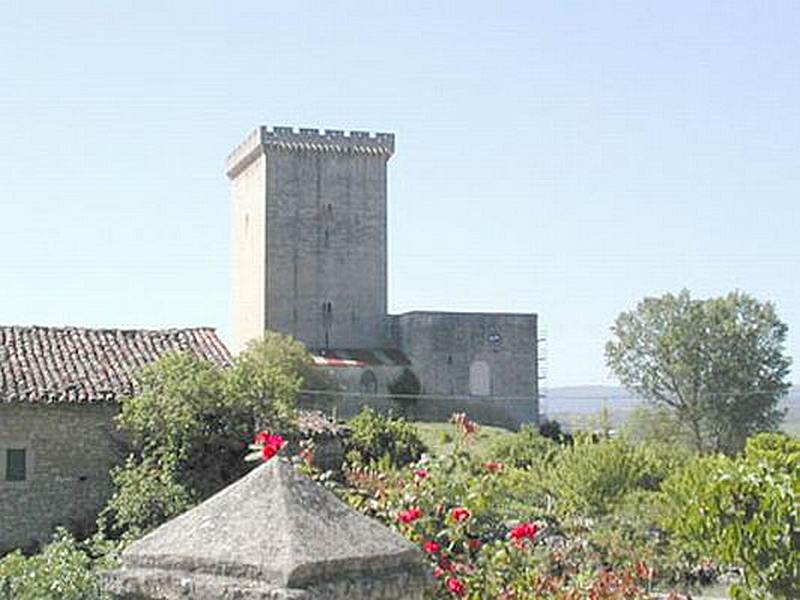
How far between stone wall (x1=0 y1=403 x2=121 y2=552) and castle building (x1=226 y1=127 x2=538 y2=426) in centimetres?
3258

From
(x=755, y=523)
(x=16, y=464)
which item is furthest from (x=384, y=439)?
(x=755, y=523)

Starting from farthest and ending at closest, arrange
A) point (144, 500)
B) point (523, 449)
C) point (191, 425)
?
point (523, 449) → point (191, 425) → point (144, 500)

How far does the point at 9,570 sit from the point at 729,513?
21.5 feet

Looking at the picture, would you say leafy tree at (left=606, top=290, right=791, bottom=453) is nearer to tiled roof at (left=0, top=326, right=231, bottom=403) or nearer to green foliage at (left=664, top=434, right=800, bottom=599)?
tiled roof at (left=0, top=326, right=231, bottom=403)

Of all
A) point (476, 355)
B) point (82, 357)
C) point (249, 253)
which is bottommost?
point (82, 357)

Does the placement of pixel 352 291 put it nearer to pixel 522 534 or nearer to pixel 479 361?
pixel 479 361

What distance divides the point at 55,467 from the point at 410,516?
647 inches

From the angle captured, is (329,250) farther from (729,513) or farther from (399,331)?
(729,513)

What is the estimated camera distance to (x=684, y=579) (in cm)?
2077

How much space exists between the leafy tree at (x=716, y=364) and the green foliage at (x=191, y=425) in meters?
38.1

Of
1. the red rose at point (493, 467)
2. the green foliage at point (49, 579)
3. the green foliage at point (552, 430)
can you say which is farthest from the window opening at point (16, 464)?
the green foliage at point (552, 430)

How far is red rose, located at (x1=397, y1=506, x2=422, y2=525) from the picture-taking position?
712 centimetres

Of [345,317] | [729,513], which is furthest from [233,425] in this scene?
[345,317]

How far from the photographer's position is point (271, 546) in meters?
4.30
